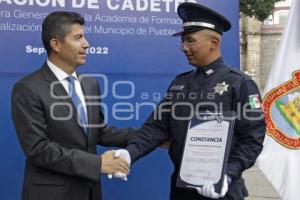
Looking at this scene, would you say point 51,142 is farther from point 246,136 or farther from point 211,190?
point 246,136

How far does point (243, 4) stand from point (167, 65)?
67.1 feet

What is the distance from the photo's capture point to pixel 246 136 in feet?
7.89

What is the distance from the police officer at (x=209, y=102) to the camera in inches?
94.4

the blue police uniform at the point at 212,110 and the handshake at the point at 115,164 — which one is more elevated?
the blue police uniform at the point at 212,110

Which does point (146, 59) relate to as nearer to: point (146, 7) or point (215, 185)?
point (146, 7)

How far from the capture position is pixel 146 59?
11.7ft

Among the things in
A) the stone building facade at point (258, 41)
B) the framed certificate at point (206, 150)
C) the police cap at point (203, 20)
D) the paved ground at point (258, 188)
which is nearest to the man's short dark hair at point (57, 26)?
the police cap at point (203, 20)

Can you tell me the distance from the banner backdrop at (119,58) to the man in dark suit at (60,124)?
32.4 inches

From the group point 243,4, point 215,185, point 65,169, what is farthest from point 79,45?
point 243,4

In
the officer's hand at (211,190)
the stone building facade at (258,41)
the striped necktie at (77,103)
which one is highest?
the striped necktie at (77,103)

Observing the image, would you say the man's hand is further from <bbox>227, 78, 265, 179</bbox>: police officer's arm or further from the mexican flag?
the mexican flag

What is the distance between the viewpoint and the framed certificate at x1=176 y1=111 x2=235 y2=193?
2289 millimetres

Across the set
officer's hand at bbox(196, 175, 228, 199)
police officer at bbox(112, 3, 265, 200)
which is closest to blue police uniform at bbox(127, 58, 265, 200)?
police officer at bbox(112, 3, 265, 200)

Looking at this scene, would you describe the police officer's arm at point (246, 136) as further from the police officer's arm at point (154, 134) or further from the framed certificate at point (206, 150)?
the police officer's arm at point (154, 134)
